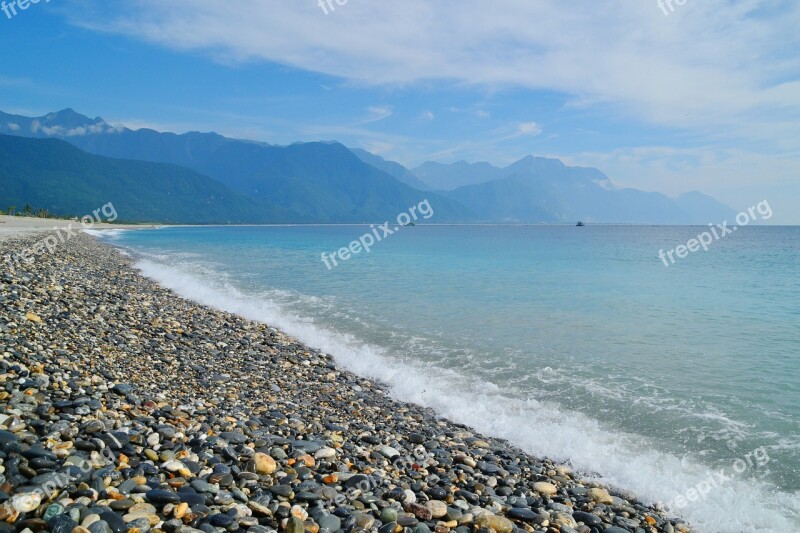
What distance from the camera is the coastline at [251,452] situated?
5316 mm

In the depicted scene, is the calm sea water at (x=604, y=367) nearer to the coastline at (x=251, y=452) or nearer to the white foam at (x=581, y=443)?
the white foam at (x=581, y=443)

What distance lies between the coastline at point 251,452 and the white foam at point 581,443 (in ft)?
1.87

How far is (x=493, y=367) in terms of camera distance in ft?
47.3

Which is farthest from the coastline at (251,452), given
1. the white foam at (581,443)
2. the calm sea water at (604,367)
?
the calm sea water at (604,367)

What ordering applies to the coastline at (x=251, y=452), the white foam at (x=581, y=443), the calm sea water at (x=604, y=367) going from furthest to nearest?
the calm sea water at (x=604, y=367) → the white foam at (x=581, y=443) → the coastline at (x=251, y=452)

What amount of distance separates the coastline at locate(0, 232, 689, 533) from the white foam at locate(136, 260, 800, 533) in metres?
0.57

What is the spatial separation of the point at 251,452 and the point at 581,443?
20.1 ft

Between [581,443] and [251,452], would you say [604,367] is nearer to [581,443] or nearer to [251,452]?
[581,443]

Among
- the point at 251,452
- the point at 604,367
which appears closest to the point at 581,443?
the point at 604,367

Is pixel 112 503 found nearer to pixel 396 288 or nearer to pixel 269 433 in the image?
pixel 269 433

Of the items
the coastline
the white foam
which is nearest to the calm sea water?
the white foam

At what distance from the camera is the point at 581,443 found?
933 cm

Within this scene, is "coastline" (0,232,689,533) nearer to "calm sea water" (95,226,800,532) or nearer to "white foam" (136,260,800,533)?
"white foam" (136,260,800,533)

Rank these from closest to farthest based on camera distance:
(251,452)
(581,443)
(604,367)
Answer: (251,452)
(581,443)
(604,367)
